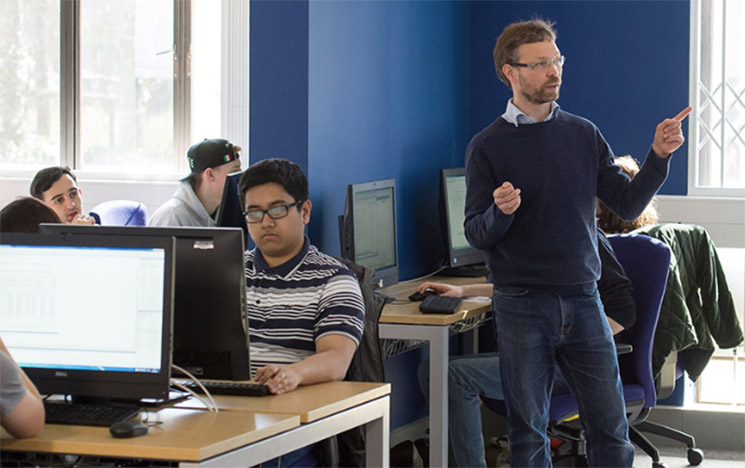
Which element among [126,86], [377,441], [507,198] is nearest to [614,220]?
[507,198]

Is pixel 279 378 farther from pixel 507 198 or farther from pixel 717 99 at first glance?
pixel 717 99

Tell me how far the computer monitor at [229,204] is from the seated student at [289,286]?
0.80 metres

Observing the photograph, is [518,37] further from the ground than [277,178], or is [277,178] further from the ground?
[518,37]

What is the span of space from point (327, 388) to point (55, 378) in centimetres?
63

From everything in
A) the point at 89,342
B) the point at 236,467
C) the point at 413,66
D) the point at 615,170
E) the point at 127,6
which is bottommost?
the point at 236,467

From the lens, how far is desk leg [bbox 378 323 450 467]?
3523mm

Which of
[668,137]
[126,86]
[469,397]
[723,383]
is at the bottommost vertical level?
[723,383]

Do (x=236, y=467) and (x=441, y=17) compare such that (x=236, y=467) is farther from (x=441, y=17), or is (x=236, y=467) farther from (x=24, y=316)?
(x=441, y=17)

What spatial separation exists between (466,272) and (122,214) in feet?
5.48

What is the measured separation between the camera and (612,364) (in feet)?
10.0

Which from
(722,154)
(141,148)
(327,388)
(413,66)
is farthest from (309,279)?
(141,148)

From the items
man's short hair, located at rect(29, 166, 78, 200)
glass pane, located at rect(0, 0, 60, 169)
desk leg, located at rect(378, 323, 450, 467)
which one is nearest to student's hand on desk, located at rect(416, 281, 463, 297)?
desk leg, located at rect(378, 323, 450, 467)

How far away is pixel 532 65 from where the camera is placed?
309 cm

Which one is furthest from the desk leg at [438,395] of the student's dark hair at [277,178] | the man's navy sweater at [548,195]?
the student's dark hair at [277,178]
